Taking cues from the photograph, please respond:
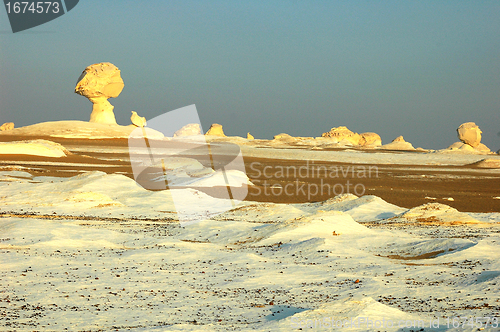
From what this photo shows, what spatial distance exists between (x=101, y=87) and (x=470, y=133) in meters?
60.4

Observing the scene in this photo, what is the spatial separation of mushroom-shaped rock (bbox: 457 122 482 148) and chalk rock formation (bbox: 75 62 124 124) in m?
57.0

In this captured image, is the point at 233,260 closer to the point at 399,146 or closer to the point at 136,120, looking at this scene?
the point at 136,120

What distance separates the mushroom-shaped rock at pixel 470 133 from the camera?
3393 inches

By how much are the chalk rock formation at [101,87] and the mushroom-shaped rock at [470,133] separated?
57.0 m

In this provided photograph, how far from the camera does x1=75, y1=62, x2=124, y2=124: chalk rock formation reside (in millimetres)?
71875

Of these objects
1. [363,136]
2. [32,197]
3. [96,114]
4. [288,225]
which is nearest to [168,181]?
[32,197]

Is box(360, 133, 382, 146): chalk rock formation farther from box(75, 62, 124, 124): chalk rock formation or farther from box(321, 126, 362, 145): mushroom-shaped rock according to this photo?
box(75, 62, 124, 124): chalk rock formation

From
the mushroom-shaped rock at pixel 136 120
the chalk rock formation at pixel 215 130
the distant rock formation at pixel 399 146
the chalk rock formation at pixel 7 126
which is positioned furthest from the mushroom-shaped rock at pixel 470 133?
the chalk rock formation at pixel 7 126

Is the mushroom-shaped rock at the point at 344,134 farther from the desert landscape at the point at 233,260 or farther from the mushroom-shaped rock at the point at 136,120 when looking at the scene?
the desert landscape at the point at 233,260

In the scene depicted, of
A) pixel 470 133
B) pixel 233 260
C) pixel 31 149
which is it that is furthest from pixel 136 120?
pixel 233 260

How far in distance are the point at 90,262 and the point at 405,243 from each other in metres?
7.62

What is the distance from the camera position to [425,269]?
9.92 metres

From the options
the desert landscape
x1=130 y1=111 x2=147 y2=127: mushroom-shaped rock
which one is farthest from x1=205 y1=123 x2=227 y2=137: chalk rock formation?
the desert landscape

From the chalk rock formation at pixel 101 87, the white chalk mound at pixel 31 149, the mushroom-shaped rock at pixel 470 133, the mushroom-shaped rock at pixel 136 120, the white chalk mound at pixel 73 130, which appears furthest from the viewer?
the mushroom-shaped rock at pixel 470 133
